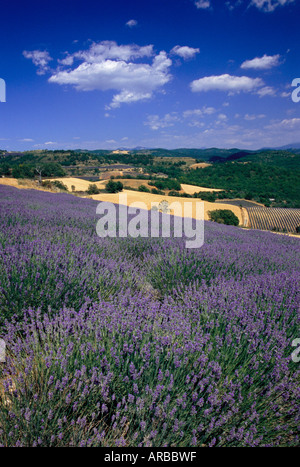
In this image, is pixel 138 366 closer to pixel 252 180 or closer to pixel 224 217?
pixel 224 217

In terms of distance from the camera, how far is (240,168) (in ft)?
257

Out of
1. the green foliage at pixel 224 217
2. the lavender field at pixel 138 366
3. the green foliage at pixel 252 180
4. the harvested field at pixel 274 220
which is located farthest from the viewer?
the green foliage at pixel 252 180

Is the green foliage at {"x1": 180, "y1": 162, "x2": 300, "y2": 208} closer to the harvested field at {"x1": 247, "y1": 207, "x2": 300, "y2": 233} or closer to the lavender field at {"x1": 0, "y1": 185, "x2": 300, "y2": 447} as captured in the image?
the harvested field at {"x1": 247, "y1": 207, "x2": 300, "y2": 233}

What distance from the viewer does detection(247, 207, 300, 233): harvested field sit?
80.3 feet

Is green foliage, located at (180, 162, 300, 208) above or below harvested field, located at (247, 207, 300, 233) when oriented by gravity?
above

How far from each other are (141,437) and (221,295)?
3.90ft

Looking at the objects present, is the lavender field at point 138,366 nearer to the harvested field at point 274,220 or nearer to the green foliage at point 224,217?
the green foliage at point 224,217

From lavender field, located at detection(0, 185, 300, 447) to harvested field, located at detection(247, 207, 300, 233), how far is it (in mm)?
23766

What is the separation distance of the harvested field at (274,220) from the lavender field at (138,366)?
2377 cm

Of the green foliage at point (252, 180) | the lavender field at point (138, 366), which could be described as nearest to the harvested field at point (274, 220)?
the green foliage at point (252, 180)

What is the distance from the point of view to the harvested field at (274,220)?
80.3ft

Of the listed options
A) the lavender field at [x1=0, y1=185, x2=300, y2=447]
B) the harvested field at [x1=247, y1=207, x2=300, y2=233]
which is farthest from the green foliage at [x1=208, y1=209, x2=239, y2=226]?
the lavender field at [x1=0, y1=185, x2=300, y2=447]

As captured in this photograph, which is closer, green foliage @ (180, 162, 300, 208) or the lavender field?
the lavender field
